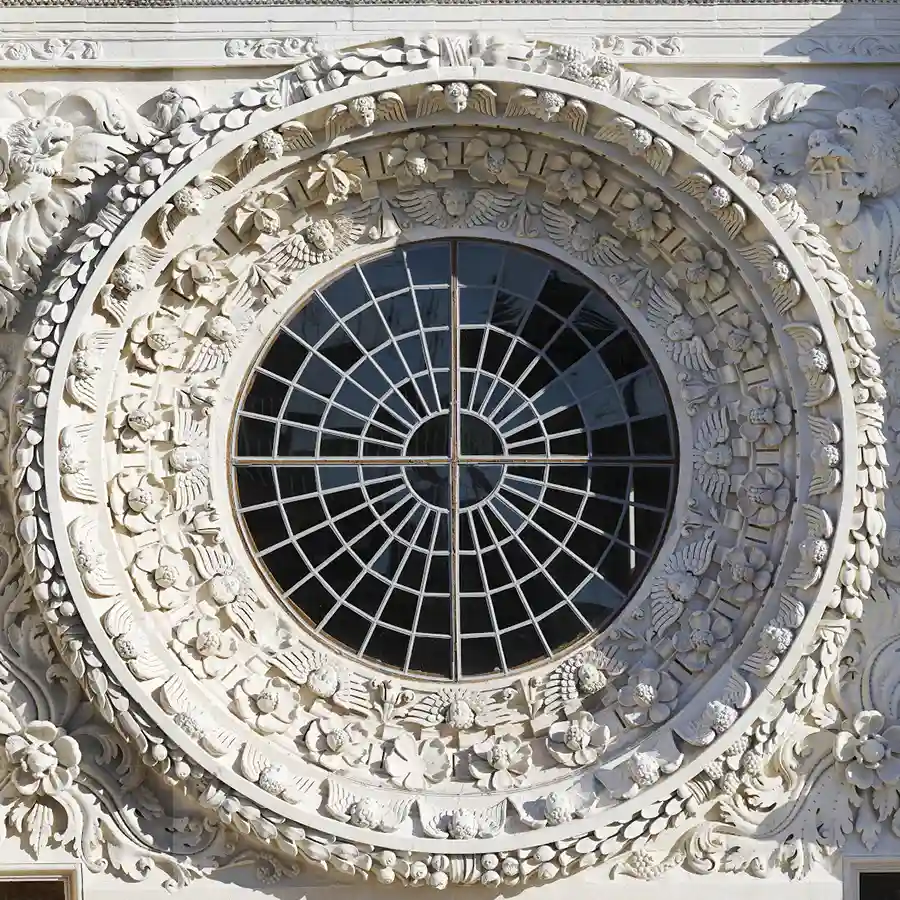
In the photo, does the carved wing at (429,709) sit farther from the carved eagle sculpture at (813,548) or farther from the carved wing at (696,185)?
the carved wing at (696,185)

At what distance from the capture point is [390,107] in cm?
836

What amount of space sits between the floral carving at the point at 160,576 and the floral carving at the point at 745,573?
310 centimetres

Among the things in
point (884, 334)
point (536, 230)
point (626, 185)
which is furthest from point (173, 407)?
point (884, 334)

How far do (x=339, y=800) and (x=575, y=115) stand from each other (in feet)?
13.1

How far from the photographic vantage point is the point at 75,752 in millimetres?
8211

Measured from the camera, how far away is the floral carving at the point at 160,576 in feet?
27.9

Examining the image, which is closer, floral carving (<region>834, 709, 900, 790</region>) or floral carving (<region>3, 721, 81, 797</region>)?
floral carving (<region>3, 721, 81, 797</region>)

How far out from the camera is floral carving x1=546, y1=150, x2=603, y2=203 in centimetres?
860

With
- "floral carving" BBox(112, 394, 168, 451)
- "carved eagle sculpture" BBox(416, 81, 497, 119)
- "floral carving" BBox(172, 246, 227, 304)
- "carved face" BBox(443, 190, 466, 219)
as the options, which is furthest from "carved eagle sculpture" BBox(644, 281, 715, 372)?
"floral carving" BBox(112, 394, 168, 451)

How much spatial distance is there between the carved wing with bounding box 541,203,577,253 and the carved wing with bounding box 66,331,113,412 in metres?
2.62

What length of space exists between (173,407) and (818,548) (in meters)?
3.72

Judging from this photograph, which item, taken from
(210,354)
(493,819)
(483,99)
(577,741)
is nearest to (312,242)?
(210,354)

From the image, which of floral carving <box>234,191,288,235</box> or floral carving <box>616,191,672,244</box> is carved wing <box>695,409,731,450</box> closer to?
floral carving <box>616,191,672,244</box>

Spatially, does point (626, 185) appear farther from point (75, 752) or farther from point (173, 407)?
point (75, 752)
